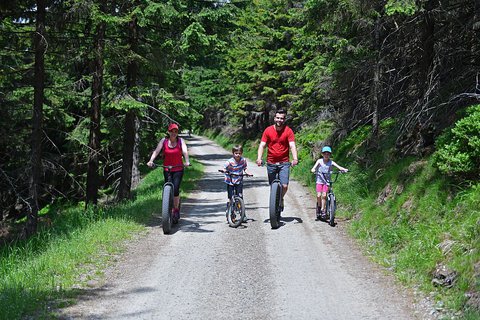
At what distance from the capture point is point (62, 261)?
7.39 meters

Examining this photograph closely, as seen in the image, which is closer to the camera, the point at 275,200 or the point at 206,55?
the point at 275,200

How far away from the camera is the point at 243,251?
8398 millimetres

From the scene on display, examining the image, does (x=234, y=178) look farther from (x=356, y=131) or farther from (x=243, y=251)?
(x=356, y=131)

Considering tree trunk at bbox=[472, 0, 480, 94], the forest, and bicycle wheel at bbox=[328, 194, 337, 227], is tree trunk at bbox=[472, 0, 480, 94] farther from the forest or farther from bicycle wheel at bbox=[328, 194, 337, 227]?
bicycle wheel at bbox=[328, 194, 337, 227]

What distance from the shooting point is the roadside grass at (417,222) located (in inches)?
235

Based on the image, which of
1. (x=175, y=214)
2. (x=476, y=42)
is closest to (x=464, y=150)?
(x=476, y=42)

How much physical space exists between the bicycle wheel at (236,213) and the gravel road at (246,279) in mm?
207

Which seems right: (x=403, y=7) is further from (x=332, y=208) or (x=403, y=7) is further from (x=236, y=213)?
(x=236, y=213)

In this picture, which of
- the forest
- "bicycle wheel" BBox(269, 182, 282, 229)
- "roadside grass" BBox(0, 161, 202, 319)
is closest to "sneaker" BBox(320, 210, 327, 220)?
"bicycle wheel" BBox(269, 182, 282, 229)

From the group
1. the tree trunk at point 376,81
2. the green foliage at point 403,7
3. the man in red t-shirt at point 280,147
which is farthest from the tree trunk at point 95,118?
the green foliage at point 403,7

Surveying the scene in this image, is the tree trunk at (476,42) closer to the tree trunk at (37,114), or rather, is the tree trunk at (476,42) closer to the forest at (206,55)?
the forest at (206,55)

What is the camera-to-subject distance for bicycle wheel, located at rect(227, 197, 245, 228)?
1031 centimetres

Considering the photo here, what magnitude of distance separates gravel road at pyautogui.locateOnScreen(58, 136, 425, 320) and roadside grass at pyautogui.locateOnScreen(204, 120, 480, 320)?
380 millimetres

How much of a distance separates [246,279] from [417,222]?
3186 millimetres
